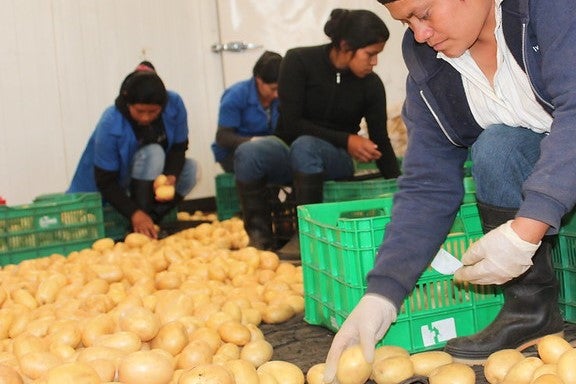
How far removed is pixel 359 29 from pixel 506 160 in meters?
1.32

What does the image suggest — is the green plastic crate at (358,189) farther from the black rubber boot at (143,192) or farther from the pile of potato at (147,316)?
the black rubber boot at (143,192)

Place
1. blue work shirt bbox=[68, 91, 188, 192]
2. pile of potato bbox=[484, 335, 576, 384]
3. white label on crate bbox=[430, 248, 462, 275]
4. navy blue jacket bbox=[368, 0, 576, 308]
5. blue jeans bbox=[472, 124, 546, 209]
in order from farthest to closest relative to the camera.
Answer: blue work shirt bbox=[68, 91, 188, 192], white label on crate bbox=[430, 248, 462, 275], blue jeans bbox=[472, 124, 546, 209], navy blue jacket bbox=[368, 0, 576, 308], pile of potato bbox=[484, 335, 576, 384]

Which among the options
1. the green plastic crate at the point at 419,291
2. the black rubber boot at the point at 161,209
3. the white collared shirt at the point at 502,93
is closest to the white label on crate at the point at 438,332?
the green plastic crate at the point at 419,291

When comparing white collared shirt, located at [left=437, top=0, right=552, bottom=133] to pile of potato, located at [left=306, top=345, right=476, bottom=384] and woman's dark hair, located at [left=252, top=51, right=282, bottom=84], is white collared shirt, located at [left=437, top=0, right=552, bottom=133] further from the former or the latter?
woman's dark hair, located at [left=252, top=51, right=282, bottom=84]

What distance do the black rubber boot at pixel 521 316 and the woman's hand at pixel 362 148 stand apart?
1.28 metres

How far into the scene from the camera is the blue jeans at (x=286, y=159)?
8.55 ft

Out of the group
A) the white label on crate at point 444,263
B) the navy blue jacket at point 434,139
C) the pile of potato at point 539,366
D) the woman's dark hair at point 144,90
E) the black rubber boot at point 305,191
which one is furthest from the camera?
the woman's dark hair at point 144,90

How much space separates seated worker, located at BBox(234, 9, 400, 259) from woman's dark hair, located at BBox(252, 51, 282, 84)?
0.40 meters

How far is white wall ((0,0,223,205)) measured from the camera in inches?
158

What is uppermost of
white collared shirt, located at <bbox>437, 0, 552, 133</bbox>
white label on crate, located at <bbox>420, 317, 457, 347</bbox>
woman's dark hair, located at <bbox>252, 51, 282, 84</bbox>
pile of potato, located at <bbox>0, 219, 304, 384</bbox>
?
woman's dark hair, located at <bbox>252, 51, 282, 84</bbox>

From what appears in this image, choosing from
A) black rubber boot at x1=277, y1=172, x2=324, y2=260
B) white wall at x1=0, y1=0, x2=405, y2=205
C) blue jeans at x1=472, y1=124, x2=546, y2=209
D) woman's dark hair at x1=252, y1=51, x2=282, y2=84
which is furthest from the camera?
white wall at x1=0, y1=0, x2=405, y2=205

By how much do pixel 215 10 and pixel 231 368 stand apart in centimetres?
365

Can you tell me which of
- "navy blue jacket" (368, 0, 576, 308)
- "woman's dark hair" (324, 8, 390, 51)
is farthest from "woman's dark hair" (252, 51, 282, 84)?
"navy blue jacket" (368, 0, 576, 308)

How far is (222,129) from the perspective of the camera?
3246mm
